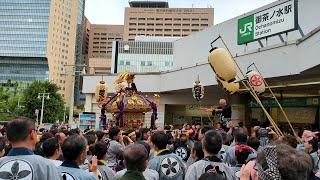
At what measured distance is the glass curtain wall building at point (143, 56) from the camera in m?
80.6

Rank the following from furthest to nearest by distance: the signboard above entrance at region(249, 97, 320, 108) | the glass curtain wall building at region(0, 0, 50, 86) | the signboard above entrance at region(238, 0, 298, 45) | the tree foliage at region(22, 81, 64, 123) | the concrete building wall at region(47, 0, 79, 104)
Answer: the concrete building wall at region(47, 0, 79, 104), the glass curtain wall building at region(0, 0, 50, 86), the tree foliage at region(22, 81, 64, 123), the signboard above entrance at region(249, 97, 320, 108), the signboard above entrance at region(238, 0, 298, 45)

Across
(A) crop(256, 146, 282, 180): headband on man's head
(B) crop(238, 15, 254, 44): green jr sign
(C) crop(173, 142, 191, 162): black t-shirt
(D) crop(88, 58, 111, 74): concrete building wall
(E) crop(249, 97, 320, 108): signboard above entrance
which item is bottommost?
(C) crop(173, 142, 191, 162): black t-shirt

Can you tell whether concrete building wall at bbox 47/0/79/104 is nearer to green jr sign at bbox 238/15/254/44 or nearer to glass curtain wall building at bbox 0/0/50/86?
glass curtain wall building at bbox 0/0/50/86

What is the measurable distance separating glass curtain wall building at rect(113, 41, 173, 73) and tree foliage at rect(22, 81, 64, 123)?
27904 mm

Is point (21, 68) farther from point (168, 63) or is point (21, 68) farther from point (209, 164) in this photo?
point (209, 164)

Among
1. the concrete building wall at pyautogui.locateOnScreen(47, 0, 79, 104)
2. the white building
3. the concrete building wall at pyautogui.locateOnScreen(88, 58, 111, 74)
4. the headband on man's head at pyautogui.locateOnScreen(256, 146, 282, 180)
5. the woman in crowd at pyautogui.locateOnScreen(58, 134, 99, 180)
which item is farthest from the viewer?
the concrete building wall at pyautogui.locateOnScreen(47, 0, 79, 104)

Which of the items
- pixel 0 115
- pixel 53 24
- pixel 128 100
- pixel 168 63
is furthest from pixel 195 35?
pixel 53 24

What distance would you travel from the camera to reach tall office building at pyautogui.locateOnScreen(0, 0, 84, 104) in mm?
99125

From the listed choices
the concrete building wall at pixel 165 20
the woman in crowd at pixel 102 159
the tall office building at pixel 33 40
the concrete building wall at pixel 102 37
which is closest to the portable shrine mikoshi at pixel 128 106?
the woman in crowd at pixel 102 159

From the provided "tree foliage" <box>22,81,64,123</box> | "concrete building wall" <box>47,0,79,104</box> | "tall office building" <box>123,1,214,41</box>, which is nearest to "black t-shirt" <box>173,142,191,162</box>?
"tree foliage" <box>22,81,64,123</box>

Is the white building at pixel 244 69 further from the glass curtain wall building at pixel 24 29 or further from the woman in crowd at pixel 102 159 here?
the glass curtain wall building at pixel 24 29

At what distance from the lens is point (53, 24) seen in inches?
3954

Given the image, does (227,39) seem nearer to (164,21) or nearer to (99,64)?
(99,64)

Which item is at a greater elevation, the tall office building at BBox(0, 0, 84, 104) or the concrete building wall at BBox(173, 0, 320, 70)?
the tall office building at BBox(0, 0, 84, 104)
